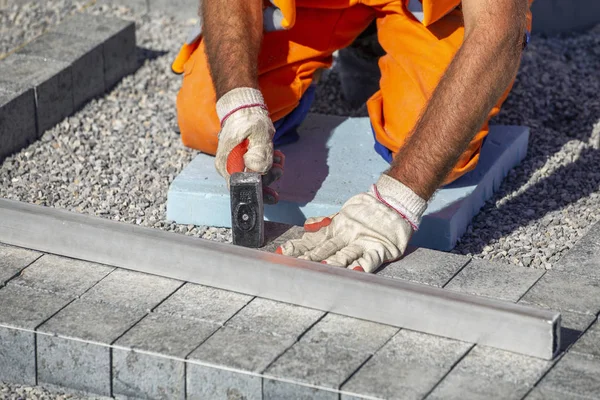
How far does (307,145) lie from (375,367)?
1.59 metres

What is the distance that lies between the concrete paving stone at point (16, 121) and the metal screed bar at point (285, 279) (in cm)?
109

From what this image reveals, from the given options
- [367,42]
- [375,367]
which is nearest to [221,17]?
[367,42]

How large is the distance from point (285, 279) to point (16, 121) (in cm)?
197

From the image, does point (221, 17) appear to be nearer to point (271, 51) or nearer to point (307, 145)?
point (271, 51)

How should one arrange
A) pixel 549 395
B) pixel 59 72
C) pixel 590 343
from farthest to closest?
pixel 59 72, pixel 590 343, pixel 549 395

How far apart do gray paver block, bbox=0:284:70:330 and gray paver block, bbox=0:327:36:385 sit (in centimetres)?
3

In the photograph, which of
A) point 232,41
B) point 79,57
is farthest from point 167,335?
point 79,57

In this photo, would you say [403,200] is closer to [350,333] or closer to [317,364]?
[350,333]

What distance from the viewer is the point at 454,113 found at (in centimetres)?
324

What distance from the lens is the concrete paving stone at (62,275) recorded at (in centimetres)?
314

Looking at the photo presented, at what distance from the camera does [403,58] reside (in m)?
3.99

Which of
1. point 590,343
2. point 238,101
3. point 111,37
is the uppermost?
point 238,101

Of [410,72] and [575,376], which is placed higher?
[410,72]

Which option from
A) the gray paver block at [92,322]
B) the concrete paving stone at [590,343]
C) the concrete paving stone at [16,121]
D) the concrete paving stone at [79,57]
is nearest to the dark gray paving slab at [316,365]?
the gray paver block at [92,322]
